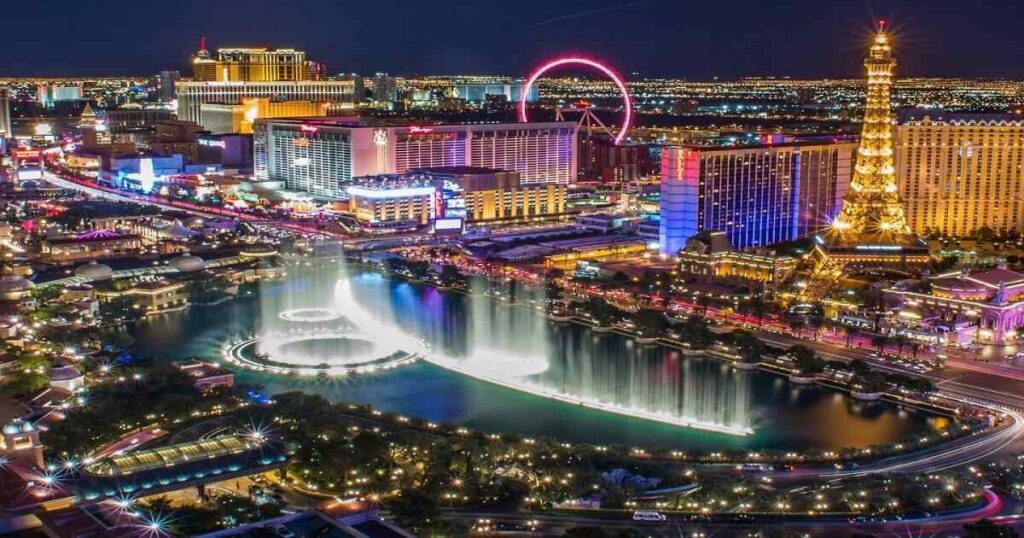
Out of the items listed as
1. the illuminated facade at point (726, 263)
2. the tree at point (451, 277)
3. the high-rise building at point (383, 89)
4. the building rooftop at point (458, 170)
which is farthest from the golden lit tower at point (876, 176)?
the high-rise building at point (383, 89)

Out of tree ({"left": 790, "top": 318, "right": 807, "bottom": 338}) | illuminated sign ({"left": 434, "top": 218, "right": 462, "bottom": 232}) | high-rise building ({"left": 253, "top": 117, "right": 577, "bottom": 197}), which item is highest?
high-rise building ({"left": 253, "top": 117, "right": 577, "bottom": 197})

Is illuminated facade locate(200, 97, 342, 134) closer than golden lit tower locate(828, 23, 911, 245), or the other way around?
golden lit tower locate(828, 23, 911, 245)

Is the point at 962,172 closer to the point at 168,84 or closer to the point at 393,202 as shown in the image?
the point at 393,202

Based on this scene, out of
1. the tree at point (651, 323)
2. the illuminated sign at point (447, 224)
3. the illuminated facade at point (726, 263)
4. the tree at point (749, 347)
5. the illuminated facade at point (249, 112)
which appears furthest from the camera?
the illuminated facade at point (249, 112)

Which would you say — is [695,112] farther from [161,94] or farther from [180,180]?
[180,180]

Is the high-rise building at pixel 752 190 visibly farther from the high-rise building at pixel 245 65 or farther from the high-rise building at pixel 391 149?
the high-rise building at pixel 245 65

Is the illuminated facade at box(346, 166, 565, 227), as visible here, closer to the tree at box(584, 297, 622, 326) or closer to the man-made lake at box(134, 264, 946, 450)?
the man-made lake at box(134, 264, 946, 450)

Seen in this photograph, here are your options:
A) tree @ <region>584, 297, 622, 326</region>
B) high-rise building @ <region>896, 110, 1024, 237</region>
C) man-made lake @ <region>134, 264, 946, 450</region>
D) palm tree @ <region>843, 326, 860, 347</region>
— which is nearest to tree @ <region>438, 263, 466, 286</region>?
man-made lake @ <region>134, 264, 946, 450</region>
